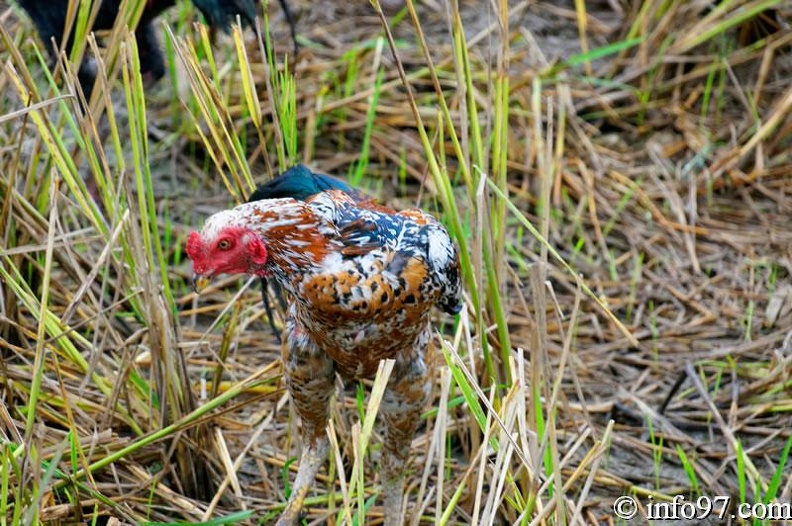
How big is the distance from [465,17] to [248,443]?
3262 millimetres

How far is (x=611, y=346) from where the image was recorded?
3.93 metres

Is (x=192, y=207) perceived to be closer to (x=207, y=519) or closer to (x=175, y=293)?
(x=175, y=293)

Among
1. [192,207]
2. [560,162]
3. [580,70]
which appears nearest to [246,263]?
[192,207]

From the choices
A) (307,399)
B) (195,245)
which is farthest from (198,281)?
(307,399)

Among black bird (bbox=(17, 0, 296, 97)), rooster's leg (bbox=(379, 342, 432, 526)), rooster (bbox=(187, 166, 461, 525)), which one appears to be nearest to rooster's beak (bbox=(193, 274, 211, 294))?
rooster (bbox=(187, 166, 461, 525))

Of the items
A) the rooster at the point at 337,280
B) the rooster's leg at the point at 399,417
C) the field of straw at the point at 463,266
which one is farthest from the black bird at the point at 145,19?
the rooster's leg at the point at 399,417

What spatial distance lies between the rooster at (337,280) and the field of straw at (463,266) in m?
0.11

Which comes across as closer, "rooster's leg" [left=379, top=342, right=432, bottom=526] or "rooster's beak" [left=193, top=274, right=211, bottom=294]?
"rooster's beak" [left=193, top=274, right=211, bottom=294]

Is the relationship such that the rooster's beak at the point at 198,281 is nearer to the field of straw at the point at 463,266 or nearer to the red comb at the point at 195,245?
the red comb at the point at 195,245

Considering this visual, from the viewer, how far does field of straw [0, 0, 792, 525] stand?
103 inches

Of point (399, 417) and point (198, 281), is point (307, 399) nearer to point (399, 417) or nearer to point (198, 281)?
point (399, 417)

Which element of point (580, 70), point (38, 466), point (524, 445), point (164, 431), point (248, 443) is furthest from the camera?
point (580, 70)

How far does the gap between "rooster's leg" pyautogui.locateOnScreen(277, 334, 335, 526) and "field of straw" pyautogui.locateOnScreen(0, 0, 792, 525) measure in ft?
0.33

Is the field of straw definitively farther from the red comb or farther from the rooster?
the red comb
